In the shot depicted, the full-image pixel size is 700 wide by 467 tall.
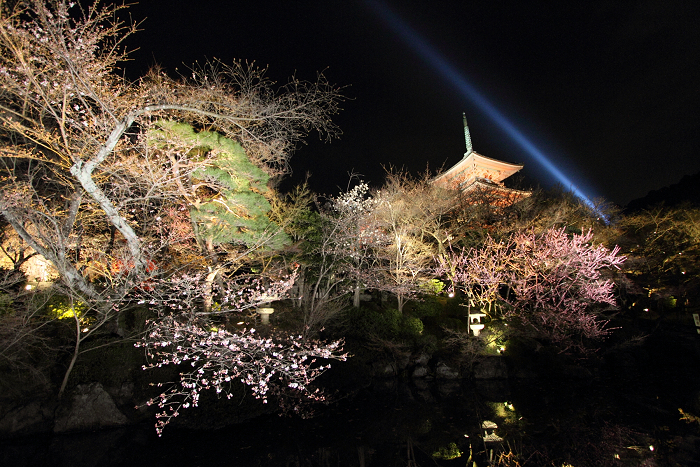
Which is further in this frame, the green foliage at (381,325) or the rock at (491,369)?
the green foliage at (381,325)

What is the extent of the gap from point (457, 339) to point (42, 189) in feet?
42.8

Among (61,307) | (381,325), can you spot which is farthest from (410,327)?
(61,307)

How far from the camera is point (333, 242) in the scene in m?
11.5

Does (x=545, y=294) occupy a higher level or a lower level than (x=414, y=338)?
higher

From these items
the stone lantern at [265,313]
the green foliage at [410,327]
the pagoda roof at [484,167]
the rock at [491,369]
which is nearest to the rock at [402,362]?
the green foliage at [410,327]

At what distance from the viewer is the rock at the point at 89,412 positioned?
239 inches

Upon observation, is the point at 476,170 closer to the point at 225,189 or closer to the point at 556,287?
the point at 556,287

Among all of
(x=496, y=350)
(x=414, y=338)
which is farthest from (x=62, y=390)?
(x=496, y=350)

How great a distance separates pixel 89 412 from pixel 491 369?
32.3 feet

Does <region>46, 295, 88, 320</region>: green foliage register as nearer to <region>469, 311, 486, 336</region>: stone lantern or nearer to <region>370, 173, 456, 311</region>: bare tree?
<region>370, 173, 456, 311</region>: bare tree

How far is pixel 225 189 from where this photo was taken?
26.9 ft

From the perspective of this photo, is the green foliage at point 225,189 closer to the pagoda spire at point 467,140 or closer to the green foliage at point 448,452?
the green foliage at point 448,452

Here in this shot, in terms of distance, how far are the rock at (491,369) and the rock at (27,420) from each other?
10.0 metres

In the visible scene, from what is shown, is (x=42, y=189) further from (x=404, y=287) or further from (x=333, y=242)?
(x=404, y=287)
